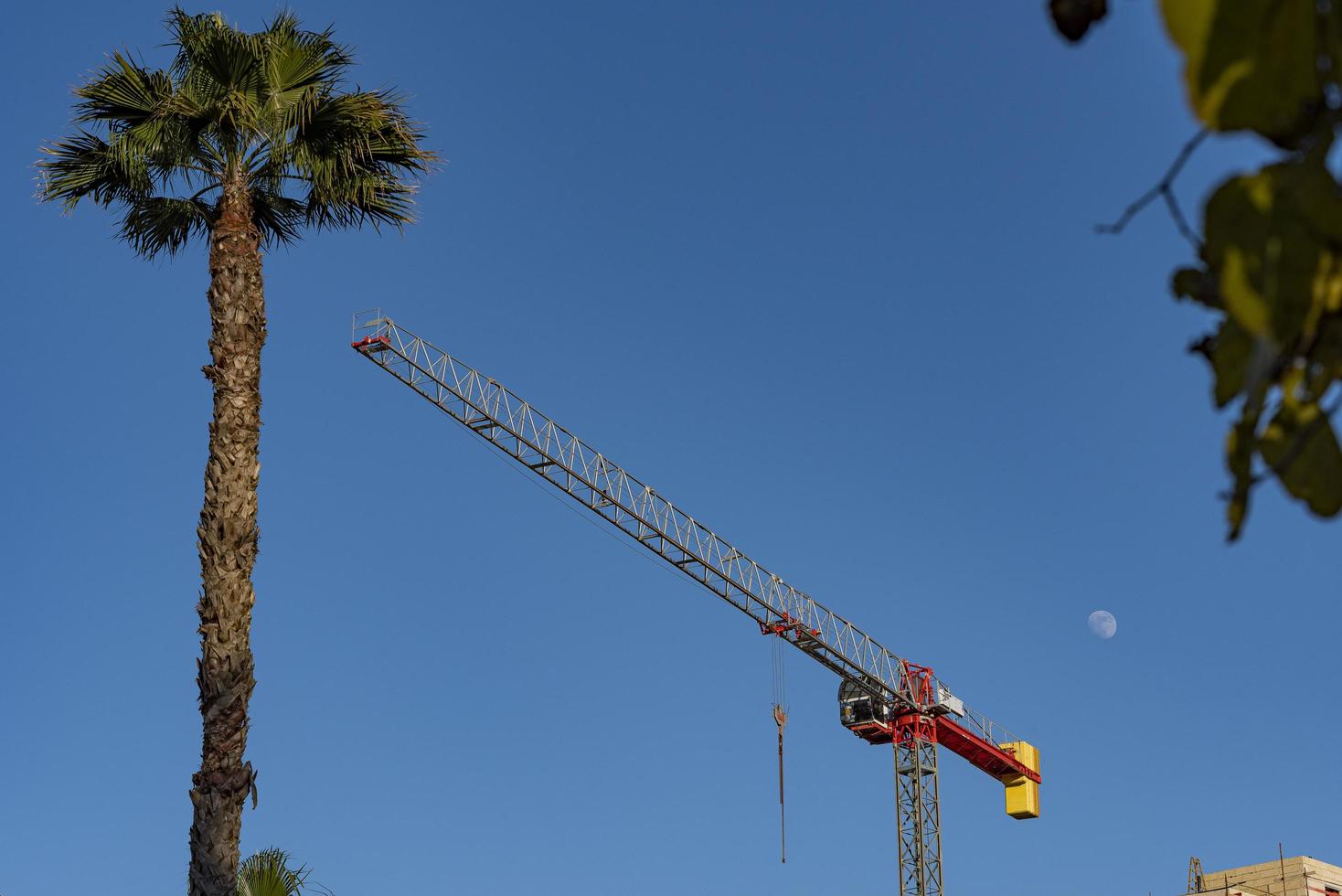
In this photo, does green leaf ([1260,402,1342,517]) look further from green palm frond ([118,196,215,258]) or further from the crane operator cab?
the crane operator cab

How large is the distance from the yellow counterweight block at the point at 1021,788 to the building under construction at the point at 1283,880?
1444cm

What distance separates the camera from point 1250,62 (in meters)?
1.53

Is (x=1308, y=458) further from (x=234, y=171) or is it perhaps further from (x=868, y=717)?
(x=868, y=717)

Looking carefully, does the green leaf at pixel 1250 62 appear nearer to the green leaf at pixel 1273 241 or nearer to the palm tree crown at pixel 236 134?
the green leaf at pixel 1273 241

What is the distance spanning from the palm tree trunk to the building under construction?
44.5 meters

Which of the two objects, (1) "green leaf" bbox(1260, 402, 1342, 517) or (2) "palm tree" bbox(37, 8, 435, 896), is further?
(2) "palm tree" bbox(37, 8, 435, 896)

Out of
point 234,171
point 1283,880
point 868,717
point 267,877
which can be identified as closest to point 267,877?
point 267,877

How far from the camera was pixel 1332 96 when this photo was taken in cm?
159

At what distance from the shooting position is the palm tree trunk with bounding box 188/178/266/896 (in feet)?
41.1

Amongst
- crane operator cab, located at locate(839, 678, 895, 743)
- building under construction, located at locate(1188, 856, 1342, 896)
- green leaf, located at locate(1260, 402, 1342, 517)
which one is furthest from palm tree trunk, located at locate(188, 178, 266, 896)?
crane operator cab, located at locate(839, 678, 895, 743)

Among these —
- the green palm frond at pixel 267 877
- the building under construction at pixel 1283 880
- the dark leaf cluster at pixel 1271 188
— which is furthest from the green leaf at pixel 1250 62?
the building under construction at pixel 1283 880

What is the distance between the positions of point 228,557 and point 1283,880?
1857 inches

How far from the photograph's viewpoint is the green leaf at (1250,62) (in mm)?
1522

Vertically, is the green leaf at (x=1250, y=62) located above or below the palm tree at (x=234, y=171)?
below
